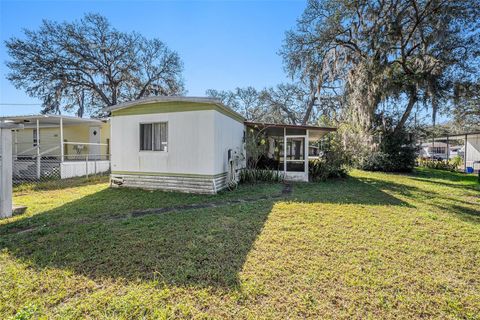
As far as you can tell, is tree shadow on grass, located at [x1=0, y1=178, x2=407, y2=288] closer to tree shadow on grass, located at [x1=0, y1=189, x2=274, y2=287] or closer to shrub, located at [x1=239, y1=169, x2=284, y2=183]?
tree shadow on grass, located at [x1=0, y1=189, x2=274, y2=287]

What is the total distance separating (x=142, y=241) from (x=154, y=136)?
5.09 m

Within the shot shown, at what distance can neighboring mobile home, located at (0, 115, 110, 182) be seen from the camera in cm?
1119

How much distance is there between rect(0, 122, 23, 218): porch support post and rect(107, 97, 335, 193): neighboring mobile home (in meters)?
3.43

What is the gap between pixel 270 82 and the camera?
94.2ft

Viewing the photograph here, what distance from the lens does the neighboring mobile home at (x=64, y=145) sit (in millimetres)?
11188

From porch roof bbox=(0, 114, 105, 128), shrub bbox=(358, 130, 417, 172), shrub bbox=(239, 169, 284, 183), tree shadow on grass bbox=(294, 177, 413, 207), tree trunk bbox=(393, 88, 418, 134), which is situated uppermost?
tree trunk bbox=(393, 88, 418, 134)

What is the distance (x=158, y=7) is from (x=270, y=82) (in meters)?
19.2

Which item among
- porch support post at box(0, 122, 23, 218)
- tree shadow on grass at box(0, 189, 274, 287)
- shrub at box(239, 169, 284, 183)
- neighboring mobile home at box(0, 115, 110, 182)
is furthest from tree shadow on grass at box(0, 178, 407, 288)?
neighboring mobile home at box(0, 115, 110, 182)

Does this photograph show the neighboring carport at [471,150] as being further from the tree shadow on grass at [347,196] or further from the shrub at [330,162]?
the tree shadow on grass at [347,196]

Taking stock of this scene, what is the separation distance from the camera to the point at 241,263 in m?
3.14

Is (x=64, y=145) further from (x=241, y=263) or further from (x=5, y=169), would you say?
(x=241, y=263)

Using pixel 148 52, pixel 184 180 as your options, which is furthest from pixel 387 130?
pixel 148 52

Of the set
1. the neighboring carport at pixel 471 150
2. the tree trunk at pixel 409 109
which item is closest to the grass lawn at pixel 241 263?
the tree trunk at pixel 409 109

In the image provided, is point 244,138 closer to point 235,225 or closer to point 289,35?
point 235,225
